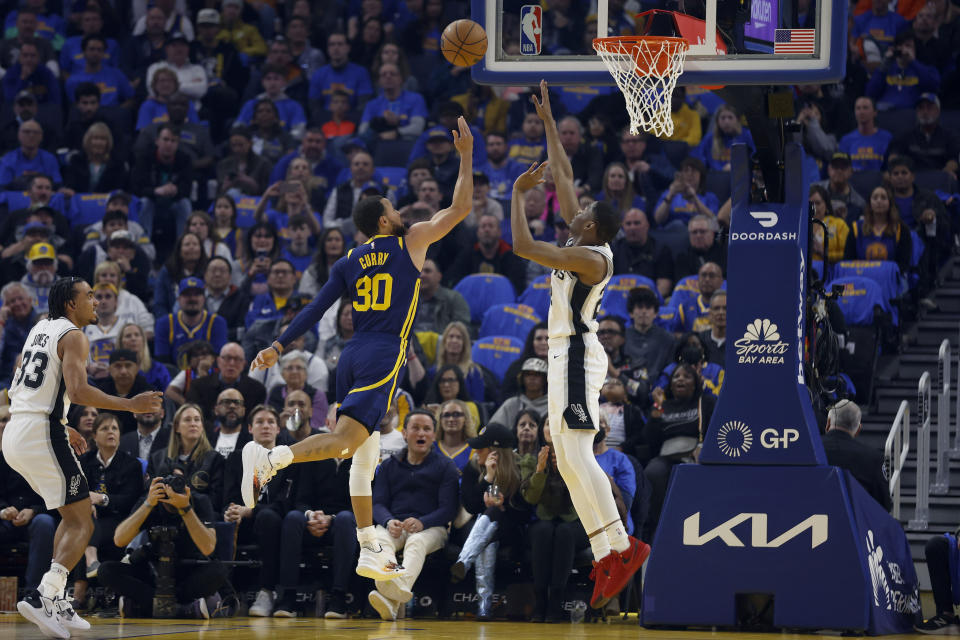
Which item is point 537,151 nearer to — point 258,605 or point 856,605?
point 258,605

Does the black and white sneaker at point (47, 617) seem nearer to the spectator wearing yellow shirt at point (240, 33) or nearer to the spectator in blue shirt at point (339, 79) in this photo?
the spectator in blue shirt at point (339, 79)

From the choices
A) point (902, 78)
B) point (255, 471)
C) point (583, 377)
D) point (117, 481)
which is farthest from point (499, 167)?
point (255, 471)

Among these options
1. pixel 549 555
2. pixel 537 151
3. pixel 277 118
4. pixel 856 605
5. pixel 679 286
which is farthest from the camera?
pixel 277 118

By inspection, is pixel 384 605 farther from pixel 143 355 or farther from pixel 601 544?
pixel 143 355

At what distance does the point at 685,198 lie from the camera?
616 inches

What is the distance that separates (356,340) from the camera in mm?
9109

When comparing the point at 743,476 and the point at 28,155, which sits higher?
the point at 28,155

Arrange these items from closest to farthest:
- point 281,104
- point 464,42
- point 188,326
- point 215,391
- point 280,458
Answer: point 280,458 < point 464,42 < point 215,391 < point 188,326 < point 281,104

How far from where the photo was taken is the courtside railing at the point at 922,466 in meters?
12.5

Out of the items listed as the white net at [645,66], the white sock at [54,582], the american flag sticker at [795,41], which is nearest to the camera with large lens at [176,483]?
the white sock at [54,582]

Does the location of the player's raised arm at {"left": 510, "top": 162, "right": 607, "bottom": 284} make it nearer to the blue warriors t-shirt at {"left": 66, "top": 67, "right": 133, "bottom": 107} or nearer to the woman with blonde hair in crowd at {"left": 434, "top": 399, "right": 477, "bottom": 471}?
the woman with blonde hair in crowd at {"left": 434, "top": 399, "right": 477, "bottom": 471}

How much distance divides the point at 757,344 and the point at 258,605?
490 centimetres

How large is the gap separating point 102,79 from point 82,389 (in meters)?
11.9

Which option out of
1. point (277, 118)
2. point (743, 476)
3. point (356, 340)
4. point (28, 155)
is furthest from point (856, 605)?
point (28, 155)
